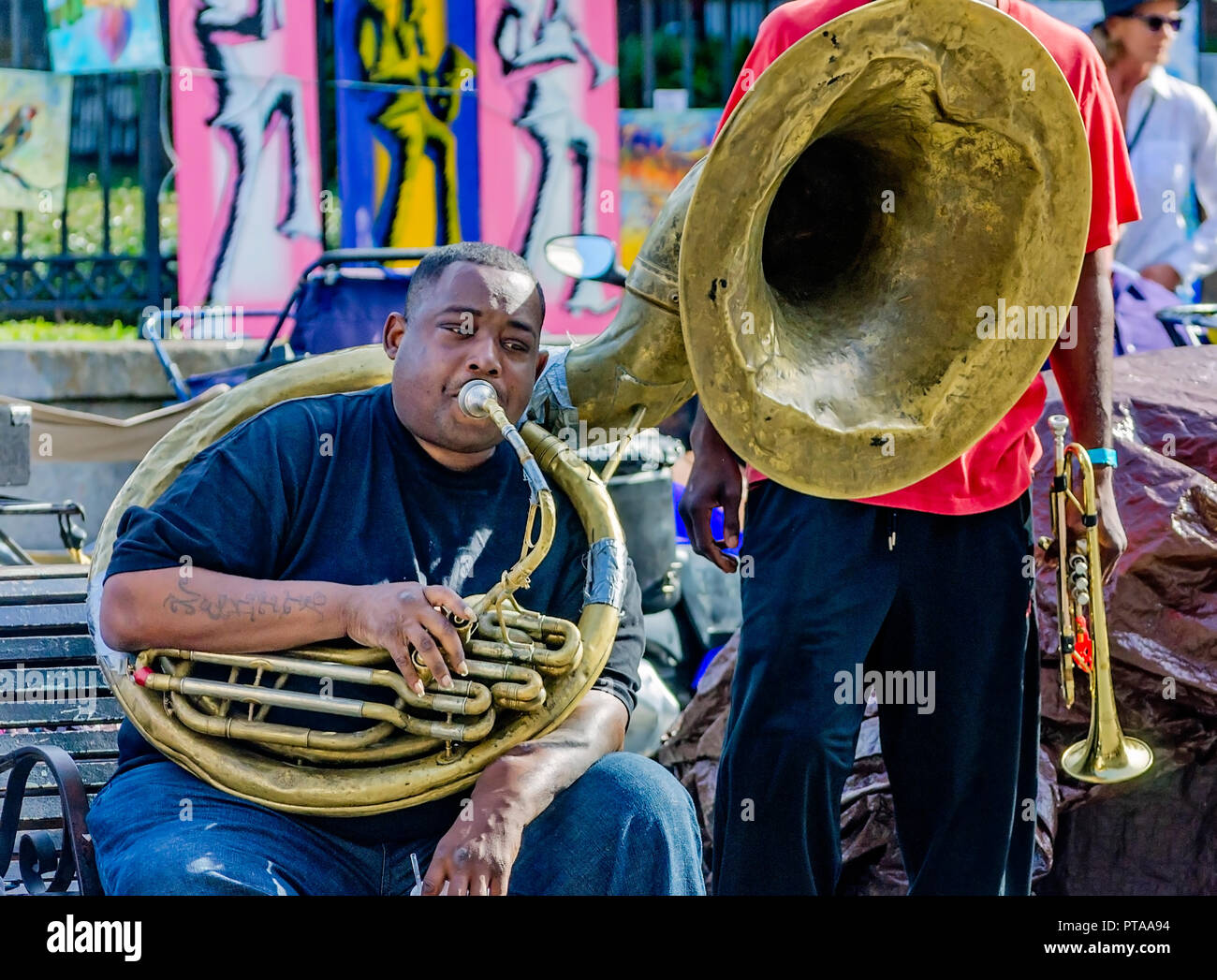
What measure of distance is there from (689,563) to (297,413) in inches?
110

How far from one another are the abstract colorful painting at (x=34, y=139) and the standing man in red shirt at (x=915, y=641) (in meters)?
6.95

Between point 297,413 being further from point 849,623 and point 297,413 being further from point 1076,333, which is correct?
point 1076,333

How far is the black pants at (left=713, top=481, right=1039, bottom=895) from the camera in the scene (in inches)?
95.0

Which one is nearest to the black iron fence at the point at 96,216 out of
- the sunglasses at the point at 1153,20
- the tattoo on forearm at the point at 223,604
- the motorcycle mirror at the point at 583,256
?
the sunglasses at the point at 1153,20

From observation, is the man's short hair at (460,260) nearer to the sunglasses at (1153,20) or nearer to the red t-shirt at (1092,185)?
the red t-shirt at (1092,185)

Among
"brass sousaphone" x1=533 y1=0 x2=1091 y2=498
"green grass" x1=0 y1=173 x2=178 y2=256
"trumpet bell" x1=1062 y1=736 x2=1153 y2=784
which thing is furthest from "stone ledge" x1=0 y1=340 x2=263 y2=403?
"trumpet bell" x1=1062 y1=736 x2=1153 y2=784

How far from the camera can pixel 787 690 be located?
2422 mm

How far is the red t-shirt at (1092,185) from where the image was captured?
2428 mm

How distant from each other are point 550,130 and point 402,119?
89 centimetres

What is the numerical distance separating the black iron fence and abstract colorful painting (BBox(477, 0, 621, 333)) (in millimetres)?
1906

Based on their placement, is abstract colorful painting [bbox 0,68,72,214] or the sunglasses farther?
abstract colorful painting [bbox 0,68,72,214]

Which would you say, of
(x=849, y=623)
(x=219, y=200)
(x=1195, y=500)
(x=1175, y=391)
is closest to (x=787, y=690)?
(x=849, y=623)

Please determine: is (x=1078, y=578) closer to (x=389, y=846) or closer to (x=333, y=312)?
(x=389, y=846)

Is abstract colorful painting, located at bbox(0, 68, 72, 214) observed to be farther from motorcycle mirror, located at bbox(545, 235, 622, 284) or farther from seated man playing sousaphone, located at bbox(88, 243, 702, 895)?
seated man playing sousaphone, located at bbox(88, 243, 702, 895)
